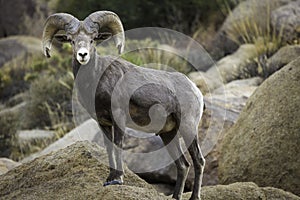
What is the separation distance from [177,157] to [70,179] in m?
1.03

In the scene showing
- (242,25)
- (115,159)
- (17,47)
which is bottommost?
(17,47)

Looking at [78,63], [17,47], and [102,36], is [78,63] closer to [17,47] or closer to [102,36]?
[102,36]

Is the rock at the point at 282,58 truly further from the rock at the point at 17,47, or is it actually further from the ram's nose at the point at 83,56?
the rock at the point at 17,47

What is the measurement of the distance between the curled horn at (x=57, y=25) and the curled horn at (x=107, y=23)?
112 millimetres

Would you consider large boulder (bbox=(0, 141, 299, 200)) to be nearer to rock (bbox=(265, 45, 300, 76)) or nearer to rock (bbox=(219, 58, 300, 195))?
rock (bbox=(219, 58, 300, 195))

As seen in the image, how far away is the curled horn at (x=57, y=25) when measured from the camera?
5684 millimetres

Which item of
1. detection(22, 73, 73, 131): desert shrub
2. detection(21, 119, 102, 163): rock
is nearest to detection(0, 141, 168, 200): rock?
detection(21, 119, 102, 163): rock

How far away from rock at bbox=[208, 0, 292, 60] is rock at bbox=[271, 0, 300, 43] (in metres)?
0.29

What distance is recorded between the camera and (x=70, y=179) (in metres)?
6.16

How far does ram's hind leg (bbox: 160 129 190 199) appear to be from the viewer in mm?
A: 6320

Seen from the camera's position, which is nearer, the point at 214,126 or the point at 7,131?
the point at 214,126

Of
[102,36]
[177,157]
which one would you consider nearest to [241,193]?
[177,157]

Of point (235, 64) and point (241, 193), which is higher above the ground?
point (241, 193)

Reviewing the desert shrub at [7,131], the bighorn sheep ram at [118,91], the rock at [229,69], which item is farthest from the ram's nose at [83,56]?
the desert shrub at [7,131]
